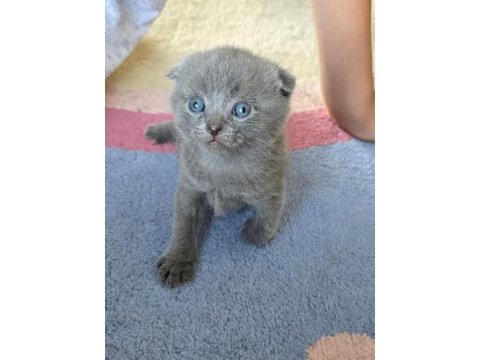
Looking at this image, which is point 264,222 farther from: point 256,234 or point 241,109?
point 241,109

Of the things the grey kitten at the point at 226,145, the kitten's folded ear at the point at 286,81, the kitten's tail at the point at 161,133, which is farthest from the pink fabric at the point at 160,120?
the kitten's folded ear at the point at 286,81

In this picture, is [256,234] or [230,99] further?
[256,234]

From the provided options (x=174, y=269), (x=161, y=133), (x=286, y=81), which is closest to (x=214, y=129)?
(x=286, y=81)

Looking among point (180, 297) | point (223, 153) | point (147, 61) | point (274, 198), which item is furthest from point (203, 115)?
point (147, 61)

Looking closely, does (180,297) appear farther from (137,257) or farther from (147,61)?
(147,61)

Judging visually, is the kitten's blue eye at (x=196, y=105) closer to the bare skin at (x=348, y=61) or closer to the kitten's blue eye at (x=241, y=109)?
the kitten's blue eye at (x=241, y=109)

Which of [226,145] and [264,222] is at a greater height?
[226,145]

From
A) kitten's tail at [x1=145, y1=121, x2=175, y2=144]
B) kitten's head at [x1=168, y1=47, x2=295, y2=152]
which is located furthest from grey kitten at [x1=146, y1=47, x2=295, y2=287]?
kitten's tail at [x1=145, y1=121, x2=175, y2=144]
